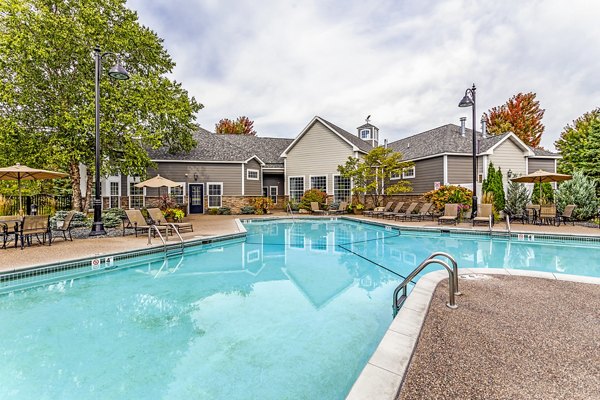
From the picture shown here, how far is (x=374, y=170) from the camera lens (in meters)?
19.4

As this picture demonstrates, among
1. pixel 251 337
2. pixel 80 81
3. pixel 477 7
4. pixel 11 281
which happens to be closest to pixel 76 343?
pixel 251 337

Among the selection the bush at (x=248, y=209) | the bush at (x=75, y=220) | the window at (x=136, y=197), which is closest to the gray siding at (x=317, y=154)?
the bush at (x=248, y=209)

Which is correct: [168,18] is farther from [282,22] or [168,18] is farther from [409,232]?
[409,232]

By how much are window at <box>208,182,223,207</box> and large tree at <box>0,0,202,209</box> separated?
6460 mm

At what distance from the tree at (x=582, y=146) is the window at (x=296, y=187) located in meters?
16.9

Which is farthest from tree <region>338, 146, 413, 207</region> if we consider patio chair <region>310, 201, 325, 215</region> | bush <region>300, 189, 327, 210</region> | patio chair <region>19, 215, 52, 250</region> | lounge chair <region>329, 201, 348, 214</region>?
patio chair <region>19, 215, 52, 250</region>

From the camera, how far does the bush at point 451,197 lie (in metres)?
14.3

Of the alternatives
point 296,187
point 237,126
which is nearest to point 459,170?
point 296,187

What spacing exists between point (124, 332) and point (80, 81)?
1386 cm

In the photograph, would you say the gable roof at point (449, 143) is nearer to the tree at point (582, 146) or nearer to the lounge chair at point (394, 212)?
the tree at point (582, 146)

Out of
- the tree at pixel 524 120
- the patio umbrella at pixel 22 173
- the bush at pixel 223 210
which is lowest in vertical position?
the bush at pixel 223 210

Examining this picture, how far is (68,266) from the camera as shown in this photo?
6.42 meters

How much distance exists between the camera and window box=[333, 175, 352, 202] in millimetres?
20203

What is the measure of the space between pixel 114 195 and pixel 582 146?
3434cm
